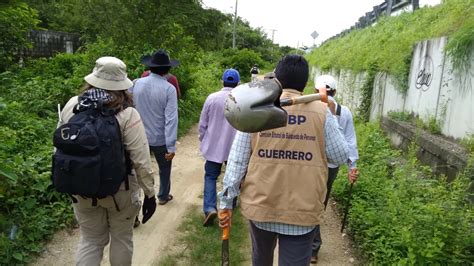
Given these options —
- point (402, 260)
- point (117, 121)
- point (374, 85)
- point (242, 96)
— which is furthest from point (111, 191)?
point (374, 85)

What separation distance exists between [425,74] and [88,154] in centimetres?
569

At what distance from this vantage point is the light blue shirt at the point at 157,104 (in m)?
4.77

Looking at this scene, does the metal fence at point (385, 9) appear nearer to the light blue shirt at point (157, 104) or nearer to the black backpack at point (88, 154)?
the light blue shirt at point (157, 104)

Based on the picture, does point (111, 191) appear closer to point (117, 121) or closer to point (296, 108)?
point (117, 121)

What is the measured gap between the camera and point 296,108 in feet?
8.09

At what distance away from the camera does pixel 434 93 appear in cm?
599

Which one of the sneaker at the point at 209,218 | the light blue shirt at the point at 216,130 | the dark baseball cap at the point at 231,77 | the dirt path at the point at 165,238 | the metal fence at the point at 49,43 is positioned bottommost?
the dirt path at the point at 165,238

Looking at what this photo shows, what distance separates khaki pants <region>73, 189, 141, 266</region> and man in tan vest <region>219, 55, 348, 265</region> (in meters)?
0.79

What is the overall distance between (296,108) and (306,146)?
0.24 m

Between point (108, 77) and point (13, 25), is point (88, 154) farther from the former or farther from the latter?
point (13, 25)

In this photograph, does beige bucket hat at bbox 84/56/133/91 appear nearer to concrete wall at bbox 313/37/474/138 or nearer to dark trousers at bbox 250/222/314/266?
dark trousers at bbox 250/222/314/266

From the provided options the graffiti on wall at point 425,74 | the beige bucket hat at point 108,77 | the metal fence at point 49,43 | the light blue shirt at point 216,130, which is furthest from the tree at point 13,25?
the graffiti on wall at point 425,74

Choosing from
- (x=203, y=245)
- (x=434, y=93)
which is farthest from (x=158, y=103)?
(x=434, y=93)

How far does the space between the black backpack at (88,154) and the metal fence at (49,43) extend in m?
10.3
